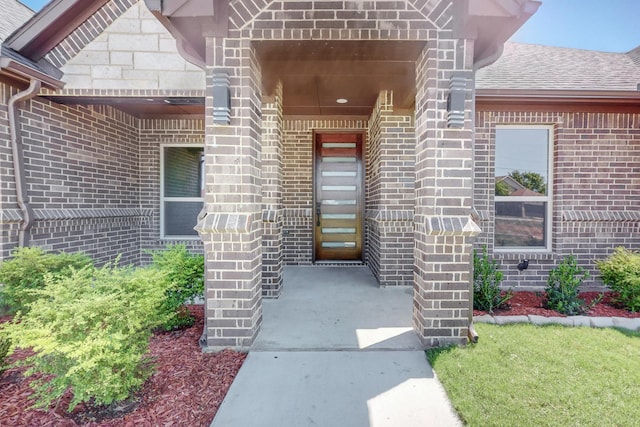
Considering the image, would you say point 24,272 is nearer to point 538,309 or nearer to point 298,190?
point 298,190

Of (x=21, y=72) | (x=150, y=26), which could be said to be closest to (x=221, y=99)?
(x=21, y=72)

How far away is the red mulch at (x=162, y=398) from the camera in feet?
6.61

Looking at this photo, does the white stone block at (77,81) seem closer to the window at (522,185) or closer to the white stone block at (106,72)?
the white stone block at (106,72)

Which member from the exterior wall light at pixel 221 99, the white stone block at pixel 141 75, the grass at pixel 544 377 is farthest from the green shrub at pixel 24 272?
the grass at pixel 544 377

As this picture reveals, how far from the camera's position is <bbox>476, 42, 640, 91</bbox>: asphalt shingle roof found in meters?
4.74

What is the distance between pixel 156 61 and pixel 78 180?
223cm

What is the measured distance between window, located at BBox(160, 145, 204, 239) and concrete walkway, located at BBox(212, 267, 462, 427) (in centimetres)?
308

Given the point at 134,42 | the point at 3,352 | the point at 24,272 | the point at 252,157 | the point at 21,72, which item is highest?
the point at 134,42

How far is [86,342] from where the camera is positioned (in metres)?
1.94

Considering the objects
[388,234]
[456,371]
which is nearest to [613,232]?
[388,234]

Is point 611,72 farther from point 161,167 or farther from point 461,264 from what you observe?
point 161,167

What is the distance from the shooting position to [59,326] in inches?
79.3

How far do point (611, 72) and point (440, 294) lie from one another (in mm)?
5536

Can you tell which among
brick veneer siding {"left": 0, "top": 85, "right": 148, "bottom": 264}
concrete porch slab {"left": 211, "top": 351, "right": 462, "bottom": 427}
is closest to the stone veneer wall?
brick veneer siding {"left": 0, "top": 85, "right": 148, "bottom": 264}
